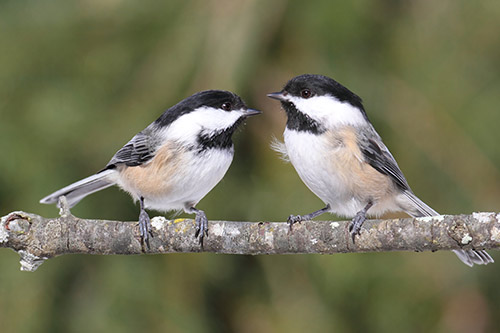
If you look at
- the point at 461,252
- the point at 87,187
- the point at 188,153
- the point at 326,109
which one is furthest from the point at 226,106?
the point at 461,252

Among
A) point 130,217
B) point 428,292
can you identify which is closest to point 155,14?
point 130,217

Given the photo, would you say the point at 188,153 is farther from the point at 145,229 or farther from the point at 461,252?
the point at 461,252

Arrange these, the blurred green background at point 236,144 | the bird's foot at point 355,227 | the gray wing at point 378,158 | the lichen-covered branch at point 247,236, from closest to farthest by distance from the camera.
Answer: the lichen-covered branch at point 247,236, the bird's foot at point 355,227, the gray wing at point 378,158, the blurred green background at point 236,144

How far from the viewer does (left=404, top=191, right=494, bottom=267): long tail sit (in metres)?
1.62

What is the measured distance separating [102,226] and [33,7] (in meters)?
1.53

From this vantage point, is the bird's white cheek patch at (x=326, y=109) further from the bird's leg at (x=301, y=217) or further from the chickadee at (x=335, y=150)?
the bird's leg at (x=301, y=217)

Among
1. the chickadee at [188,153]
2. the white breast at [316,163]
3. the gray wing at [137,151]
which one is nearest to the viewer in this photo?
the white breast at [316,163]

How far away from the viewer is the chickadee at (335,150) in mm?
1612

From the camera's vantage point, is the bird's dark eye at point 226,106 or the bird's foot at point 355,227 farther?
the bird's dark eye at point 226,106

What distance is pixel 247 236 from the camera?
4.53 feet

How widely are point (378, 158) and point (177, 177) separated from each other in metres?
0.63

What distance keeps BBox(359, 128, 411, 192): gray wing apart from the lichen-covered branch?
46 cm

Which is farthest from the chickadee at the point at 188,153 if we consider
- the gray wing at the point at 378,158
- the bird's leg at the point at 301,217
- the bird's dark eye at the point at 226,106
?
the gray wing at the point at 378,158

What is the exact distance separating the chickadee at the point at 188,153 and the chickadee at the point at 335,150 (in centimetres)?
14
